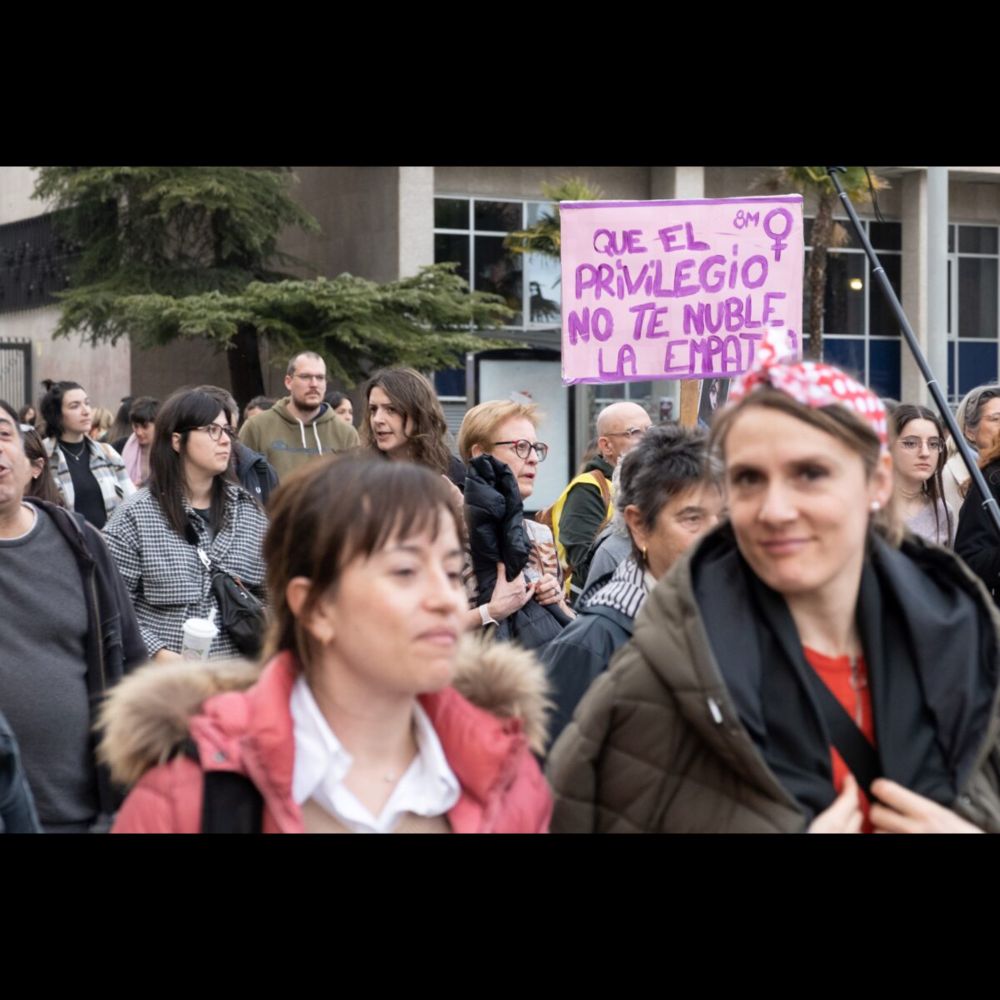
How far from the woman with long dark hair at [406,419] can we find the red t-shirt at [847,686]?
4295 millimetres

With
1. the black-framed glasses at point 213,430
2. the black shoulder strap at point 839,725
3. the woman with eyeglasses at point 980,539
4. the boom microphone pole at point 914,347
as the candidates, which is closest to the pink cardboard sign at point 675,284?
the woman with eyeglasses at point 980,539

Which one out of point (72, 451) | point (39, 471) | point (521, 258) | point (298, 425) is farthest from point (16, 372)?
point (39, 471)

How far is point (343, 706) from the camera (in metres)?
2.58

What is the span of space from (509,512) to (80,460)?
5656 millimetres

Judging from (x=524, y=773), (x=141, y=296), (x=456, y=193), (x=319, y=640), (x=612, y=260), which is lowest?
(x=524, y=773)

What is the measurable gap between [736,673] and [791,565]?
19 centimetres

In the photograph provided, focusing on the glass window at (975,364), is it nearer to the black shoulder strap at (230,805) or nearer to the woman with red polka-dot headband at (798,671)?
the woman with red polka-dot headband at (798,671)

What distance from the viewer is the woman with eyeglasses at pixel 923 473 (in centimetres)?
800

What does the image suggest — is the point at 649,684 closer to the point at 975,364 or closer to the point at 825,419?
the point at 825,419

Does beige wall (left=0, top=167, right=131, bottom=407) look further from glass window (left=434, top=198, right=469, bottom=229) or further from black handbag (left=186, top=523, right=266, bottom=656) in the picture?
black handbag (left=186, top=523, right=266, bottom=656)

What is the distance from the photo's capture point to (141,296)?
29562mm

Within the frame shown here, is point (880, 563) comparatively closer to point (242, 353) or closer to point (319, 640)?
point (319, 640)
